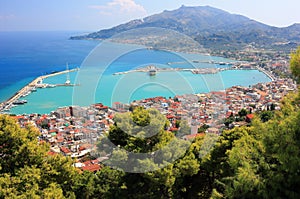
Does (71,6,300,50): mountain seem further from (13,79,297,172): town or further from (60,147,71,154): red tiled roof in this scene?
(60,147,71,154): red tiled roof

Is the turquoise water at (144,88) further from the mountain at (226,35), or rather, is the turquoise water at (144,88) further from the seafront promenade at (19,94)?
the mountain at (226,35)

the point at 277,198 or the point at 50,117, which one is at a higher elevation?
the point at 277,198

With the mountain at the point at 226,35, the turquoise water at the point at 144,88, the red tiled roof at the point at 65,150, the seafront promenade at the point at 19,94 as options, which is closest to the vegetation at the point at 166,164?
the red tiled roof at the point at 65,150

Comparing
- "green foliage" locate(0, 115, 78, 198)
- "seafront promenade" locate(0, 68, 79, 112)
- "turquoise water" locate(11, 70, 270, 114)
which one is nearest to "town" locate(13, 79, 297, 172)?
"turquoise water" locate(11, 70, 270, 114)

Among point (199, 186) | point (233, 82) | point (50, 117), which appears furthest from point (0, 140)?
point (233, 82)

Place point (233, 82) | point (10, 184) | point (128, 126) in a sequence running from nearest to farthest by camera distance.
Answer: point (10, 184) → point (128, 126) → point (233, 82)

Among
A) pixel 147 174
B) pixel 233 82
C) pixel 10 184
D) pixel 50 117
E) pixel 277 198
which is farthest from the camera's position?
pixel 233 82

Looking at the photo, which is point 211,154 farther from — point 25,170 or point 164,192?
point 25,170

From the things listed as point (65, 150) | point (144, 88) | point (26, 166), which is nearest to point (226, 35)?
point (144, 88)
